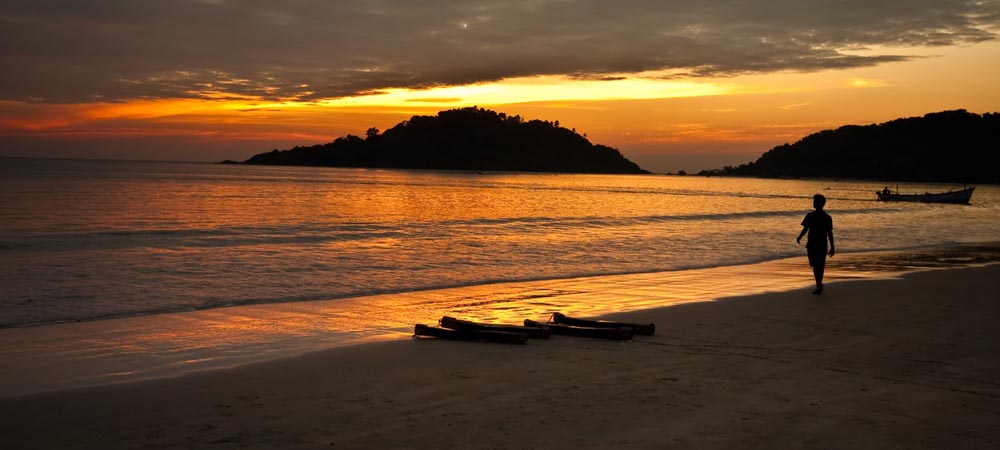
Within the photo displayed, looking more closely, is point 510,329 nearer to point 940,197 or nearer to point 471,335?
point 471,335

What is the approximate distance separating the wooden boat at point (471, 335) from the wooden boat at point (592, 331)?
26.6 inches

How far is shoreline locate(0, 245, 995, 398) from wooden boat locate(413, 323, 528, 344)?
0.69 meters

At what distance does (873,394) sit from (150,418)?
6.61 metres

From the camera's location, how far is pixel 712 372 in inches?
300

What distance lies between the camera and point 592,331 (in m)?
9.54

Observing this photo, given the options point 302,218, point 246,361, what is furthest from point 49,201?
point 246,361

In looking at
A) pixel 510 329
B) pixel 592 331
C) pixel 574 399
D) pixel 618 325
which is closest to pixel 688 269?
pixel 618 325

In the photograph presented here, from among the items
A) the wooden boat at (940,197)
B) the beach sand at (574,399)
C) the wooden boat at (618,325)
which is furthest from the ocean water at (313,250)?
the wooden boat at (940,197)

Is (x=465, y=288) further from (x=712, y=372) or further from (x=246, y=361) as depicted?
(x=712, y=372)

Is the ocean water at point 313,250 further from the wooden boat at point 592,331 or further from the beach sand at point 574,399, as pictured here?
the wooden boat at point 592,331

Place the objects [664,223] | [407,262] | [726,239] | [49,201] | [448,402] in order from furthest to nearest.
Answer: [49,201], [664,223], [726,239], [407,262], [448,402]

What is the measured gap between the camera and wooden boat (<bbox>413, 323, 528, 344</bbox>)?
908 cm

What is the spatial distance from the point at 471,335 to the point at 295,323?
357 cm

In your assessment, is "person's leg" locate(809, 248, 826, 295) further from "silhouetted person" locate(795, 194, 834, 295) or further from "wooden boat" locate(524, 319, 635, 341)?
"wooden boat" locate(524, 319, 635, 341)
